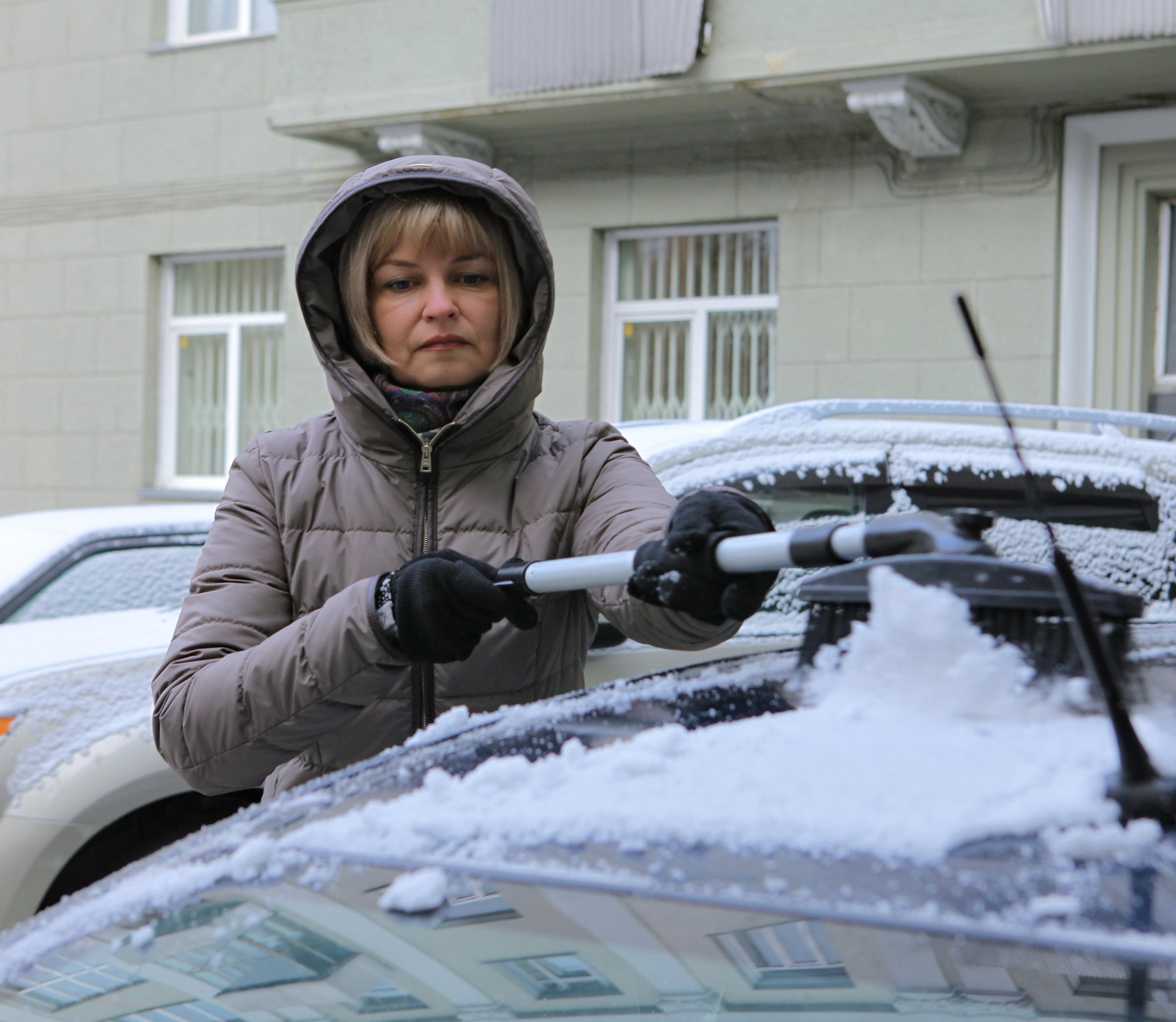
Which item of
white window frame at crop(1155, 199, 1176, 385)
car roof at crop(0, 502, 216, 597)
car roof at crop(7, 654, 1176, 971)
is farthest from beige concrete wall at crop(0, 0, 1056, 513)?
car roof at crop(7, 654, 1176, 971)

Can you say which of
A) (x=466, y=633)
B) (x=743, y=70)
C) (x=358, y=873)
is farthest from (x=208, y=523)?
(x=743, y=70)

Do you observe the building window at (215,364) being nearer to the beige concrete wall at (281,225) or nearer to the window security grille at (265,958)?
the beige concrete wall at (281,225)

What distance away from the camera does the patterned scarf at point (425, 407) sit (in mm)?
1594

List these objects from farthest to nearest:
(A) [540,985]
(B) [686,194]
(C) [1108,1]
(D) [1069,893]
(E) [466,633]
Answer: (B) [686,194] → (C) [1108,1] → (E) [466,633] → (A) [540,985] → (D) [1069,893]

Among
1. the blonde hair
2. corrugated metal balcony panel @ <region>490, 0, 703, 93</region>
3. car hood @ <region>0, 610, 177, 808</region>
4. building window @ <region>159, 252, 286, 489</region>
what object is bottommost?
car hood @ <region>0, 610, 177, 808</region>

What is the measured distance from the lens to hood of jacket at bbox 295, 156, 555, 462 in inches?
62.2

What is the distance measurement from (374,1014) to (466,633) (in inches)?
17.4

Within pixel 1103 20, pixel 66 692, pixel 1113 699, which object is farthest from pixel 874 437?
pixel 1103 20

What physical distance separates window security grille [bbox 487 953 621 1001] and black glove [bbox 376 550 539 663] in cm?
43

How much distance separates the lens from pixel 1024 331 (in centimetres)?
741

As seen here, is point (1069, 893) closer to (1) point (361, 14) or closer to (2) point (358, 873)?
(2) point (358, 873)

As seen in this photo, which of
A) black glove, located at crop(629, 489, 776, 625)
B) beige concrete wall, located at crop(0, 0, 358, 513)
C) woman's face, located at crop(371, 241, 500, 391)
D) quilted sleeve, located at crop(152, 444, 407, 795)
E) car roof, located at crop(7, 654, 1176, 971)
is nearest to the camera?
car roof, located at crop(7, 654, 1176, 971)

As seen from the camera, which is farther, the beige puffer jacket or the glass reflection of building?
the beige puffer jacket

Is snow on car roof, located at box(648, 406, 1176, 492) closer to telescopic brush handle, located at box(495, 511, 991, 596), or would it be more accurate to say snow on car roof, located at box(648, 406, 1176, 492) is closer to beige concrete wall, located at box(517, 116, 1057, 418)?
telescopic brush handle, located at box(495, 511, 991, 596)
